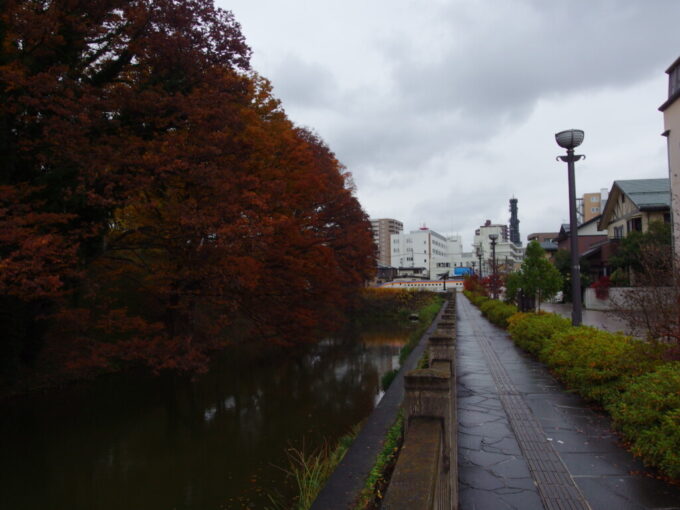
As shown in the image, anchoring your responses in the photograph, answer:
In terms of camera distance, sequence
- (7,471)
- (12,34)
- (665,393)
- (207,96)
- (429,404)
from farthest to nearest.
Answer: (207,96), (12,34), (7,471), (665,393), (429,404)

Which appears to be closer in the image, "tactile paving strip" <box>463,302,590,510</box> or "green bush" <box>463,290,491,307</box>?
"tactile paving strip" <box>463,302,590,510</box>

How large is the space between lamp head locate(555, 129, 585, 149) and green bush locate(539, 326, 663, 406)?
12.8ft

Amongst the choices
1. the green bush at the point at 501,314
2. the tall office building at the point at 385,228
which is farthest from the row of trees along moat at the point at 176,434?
the tall office building at the point at 385,228

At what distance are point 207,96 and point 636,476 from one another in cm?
1162

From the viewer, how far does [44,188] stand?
11273mm

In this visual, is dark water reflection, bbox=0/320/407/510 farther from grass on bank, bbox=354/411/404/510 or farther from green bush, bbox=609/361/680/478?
green bush, bbox=609/361/680/478

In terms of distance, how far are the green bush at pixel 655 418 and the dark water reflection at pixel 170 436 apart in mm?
5498

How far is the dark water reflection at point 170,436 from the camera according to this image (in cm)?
811

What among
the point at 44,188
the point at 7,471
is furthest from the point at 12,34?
the point at 7,471

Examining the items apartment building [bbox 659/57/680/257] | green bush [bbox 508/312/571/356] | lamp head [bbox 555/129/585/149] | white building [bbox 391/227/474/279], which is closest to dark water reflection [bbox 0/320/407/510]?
green bush [bbox 508/312/571/356]

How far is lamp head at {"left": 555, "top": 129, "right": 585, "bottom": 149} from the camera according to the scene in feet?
30.9

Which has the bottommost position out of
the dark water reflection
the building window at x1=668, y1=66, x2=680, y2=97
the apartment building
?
the dark water reflection

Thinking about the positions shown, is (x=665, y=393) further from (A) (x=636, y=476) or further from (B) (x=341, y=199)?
(B) (x=341, y=199)

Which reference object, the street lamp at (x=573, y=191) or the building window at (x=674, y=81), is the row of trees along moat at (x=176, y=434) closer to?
the street lamp at (x=573, y=191)
